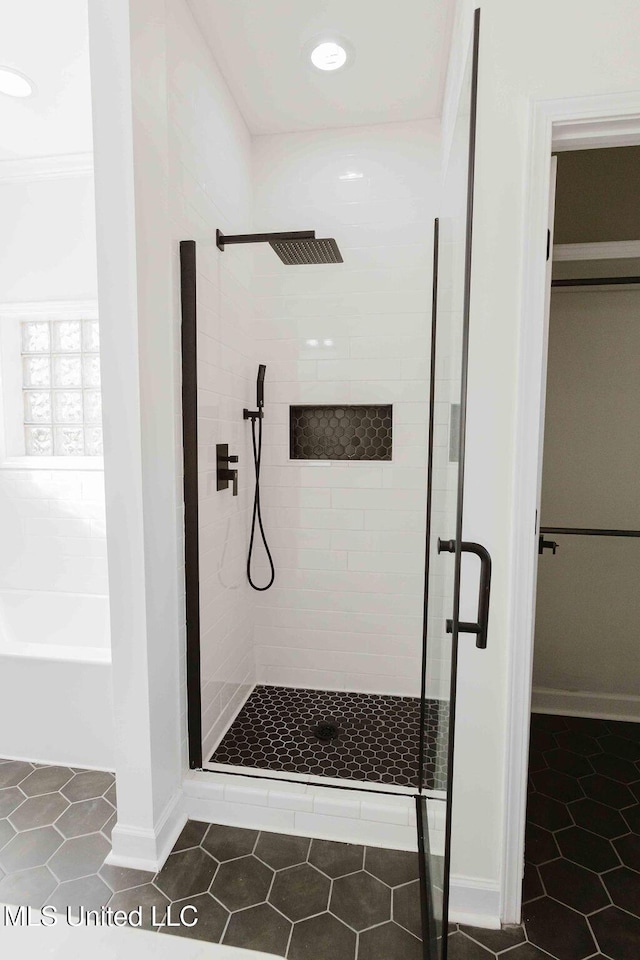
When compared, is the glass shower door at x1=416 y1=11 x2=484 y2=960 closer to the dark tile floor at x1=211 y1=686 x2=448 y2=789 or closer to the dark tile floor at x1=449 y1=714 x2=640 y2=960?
the dark tile floor at x1=211 y1=686 x2=448 y2=789

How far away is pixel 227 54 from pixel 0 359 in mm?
1931

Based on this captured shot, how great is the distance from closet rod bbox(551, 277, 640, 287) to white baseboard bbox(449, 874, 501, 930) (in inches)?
88.2

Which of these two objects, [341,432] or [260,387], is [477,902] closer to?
[341,432]

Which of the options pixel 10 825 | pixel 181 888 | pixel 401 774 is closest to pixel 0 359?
pixel 10 825

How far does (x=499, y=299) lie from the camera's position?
1.37 metres

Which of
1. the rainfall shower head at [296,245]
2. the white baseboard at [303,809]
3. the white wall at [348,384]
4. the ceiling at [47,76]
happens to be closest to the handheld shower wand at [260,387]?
the white wall at [348,384]

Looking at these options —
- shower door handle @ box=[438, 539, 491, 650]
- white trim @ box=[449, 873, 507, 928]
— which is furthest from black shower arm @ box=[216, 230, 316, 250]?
white trim @ box=[449, 873, 507, 928]

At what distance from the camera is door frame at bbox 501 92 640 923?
1.30 metres

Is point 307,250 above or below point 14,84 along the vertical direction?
below

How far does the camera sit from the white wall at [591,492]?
7.91 ft

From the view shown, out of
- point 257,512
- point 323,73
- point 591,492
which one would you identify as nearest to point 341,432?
point 257,512

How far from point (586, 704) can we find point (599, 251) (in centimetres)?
207

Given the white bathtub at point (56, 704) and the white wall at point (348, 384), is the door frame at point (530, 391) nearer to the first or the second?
the white wall at point (348, 384)

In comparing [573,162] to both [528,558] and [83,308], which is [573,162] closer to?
[528,558]
